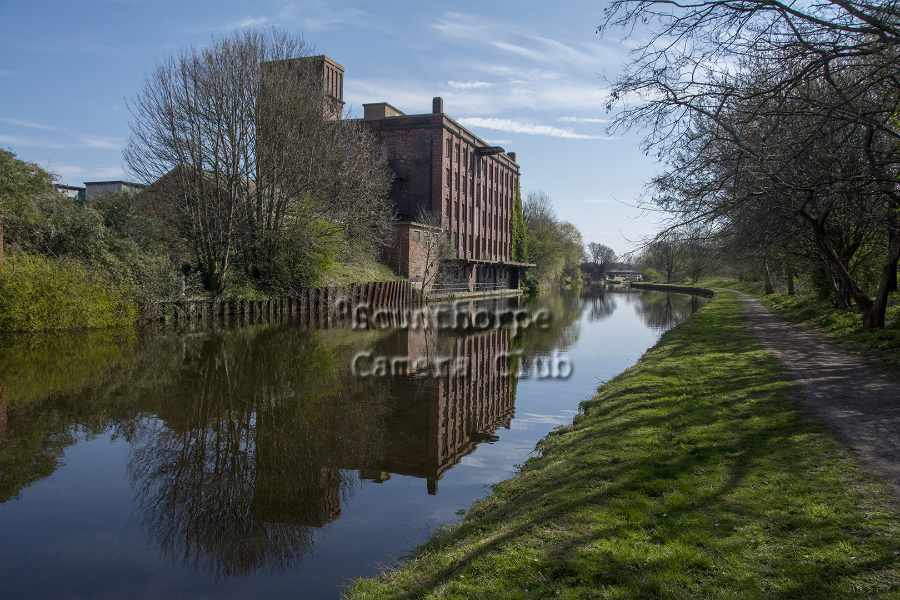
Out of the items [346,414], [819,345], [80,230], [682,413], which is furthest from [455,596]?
[80,230]

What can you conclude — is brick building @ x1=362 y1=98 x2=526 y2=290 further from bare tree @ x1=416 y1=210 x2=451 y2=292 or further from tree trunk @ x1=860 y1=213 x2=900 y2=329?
tree trunk @ x1=860 y1=213 x2=900 y2=329

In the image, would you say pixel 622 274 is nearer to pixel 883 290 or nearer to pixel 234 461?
pixel 883 290

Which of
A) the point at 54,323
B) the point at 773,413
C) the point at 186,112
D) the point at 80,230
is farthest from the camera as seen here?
the point at 186,112

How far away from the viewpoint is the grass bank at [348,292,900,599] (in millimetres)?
4031

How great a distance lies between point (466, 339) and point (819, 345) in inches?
419

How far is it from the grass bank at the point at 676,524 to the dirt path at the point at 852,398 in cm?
29

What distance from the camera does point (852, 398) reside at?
30.1 ft

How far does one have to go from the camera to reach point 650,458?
21.7 ft

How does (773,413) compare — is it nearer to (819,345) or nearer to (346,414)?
(346,414)

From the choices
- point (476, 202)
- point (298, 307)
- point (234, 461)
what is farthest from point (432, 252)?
point (234, 461)

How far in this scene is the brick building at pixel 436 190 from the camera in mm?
42469

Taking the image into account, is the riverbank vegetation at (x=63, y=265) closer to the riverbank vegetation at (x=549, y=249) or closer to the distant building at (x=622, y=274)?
the riverbank vegetation at (x=549, y=249)

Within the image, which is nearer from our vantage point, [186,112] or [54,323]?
[54,323]

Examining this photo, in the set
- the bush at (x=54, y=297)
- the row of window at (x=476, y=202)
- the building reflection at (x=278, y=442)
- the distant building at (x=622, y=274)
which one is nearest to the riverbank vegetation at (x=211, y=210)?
the bush at (x=54, y=297)
